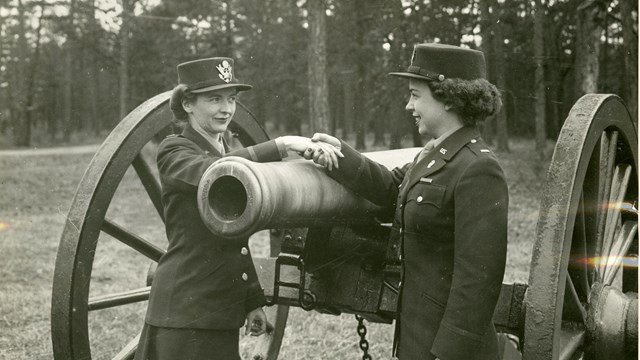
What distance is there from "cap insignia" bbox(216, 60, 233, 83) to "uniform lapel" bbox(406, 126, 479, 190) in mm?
953

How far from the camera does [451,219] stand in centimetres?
246

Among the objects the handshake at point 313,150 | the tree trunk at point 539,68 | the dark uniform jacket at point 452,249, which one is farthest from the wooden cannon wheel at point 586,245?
the tree trunk at point 539,68

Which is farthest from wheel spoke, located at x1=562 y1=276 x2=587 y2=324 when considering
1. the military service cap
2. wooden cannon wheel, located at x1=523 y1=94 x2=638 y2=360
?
the military service cap

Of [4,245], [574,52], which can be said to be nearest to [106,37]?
[4,245]

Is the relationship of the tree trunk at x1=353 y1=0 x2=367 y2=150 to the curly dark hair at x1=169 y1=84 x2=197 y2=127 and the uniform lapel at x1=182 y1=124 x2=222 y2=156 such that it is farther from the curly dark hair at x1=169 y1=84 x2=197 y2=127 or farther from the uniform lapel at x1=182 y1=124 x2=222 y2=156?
the uniform lapel at x1=182 y1=124 x2=222 y2=156

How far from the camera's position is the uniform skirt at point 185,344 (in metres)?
2.96

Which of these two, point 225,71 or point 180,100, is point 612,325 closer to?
point 225,71

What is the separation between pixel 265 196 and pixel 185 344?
0.99 meters

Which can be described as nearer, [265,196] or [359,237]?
[265,196]

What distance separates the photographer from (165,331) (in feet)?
9.80

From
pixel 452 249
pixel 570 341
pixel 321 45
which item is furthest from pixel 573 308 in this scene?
pixel 321 45

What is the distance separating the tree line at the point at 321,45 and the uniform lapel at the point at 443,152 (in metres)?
5.02

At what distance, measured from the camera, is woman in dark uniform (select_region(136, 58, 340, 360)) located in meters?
2.96

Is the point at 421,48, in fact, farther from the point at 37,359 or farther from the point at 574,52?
the point at 574,52
